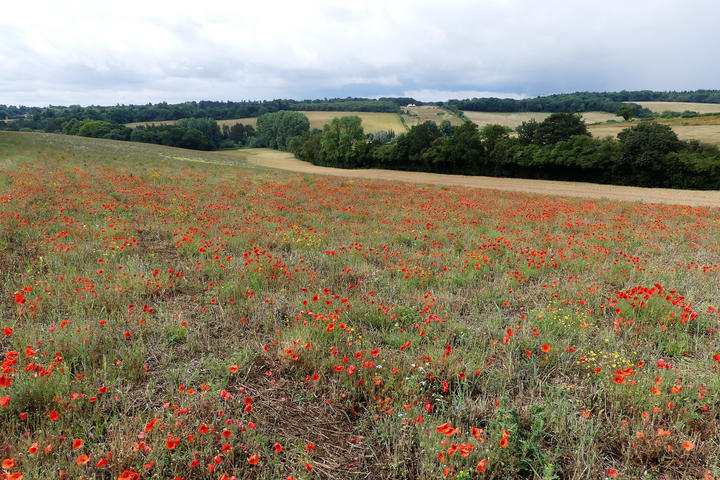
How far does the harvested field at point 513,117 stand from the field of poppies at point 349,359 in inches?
3127

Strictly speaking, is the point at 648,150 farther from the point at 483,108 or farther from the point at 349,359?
the point at 483,108

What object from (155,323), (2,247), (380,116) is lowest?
(155,323)

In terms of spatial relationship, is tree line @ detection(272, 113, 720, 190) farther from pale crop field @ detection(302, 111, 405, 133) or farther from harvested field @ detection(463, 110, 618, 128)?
harvested field @ detection(463, 110, 618, 128)

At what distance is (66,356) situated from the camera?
13.0ft

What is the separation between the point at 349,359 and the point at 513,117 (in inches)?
4095

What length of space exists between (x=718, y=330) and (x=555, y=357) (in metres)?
2.65

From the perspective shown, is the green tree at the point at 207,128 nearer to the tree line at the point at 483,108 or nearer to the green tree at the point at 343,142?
the tree line at the point at 483,108

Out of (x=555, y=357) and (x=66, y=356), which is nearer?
(x=66, y=356)

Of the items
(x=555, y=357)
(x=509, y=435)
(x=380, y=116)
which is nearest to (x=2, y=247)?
(x=509, y=435)

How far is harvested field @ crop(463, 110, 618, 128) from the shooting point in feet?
266

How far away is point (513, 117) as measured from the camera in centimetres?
9431

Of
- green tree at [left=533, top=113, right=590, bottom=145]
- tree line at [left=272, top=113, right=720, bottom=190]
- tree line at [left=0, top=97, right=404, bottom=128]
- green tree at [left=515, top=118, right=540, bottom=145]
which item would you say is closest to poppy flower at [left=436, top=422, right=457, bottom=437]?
tree line at [left=272, top=113, right=720, bottom=190]

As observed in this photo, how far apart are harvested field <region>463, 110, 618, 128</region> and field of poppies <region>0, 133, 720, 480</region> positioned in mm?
79428

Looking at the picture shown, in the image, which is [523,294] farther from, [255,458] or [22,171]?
[22,171]
